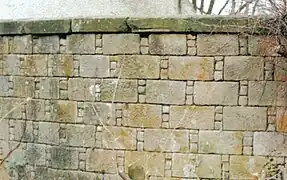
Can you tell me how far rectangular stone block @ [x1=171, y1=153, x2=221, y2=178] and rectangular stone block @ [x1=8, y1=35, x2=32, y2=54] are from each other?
1.98m

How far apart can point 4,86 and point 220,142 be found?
2555 millimetres

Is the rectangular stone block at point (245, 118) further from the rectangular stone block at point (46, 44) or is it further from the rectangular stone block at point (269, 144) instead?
the rectangular stone block at point (46, 44)

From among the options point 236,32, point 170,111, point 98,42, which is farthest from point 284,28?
point 98,42

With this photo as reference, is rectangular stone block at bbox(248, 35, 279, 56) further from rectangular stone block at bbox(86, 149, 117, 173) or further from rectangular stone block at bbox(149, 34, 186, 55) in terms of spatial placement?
rectangular stone block at bbox(86, 149, 117, 173)

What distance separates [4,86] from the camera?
6.89 m

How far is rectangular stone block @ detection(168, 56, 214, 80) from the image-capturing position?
589 centimetres

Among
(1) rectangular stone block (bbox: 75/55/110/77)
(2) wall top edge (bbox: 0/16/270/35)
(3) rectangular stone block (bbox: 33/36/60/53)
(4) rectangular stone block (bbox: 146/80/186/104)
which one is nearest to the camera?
(2) wall top edge (bbox: 0/16/270/35)

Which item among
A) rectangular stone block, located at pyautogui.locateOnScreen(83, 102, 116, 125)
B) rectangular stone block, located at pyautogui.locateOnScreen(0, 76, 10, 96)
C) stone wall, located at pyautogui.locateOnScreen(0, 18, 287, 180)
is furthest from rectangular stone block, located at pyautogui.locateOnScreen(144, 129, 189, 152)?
rectangular stone block, located at pyautogui.locateOnScreen(0, 76, 10, 96)

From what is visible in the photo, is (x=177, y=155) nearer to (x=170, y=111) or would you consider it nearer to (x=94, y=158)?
(x=170, y=111)

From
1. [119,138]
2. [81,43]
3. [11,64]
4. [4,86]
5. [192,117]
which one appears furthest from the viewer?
[4,86]

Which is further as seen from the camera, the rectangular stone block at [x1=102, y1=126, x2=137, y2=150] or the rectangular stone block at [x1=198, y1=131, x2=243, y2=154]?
the rectangular stone block at [x1=102, y1=126, x2=137, y2=150]

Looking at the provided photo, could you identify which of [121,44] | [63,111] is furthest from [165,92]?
[63,111]

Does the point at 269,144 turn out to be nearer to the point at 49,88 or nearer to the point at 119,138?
the point at 119,138

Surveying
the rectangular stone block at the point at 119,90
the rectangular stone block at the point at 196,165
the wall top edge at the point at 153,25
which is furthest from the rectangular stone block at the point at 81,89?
the rectangular stone block at the point at 196,165
